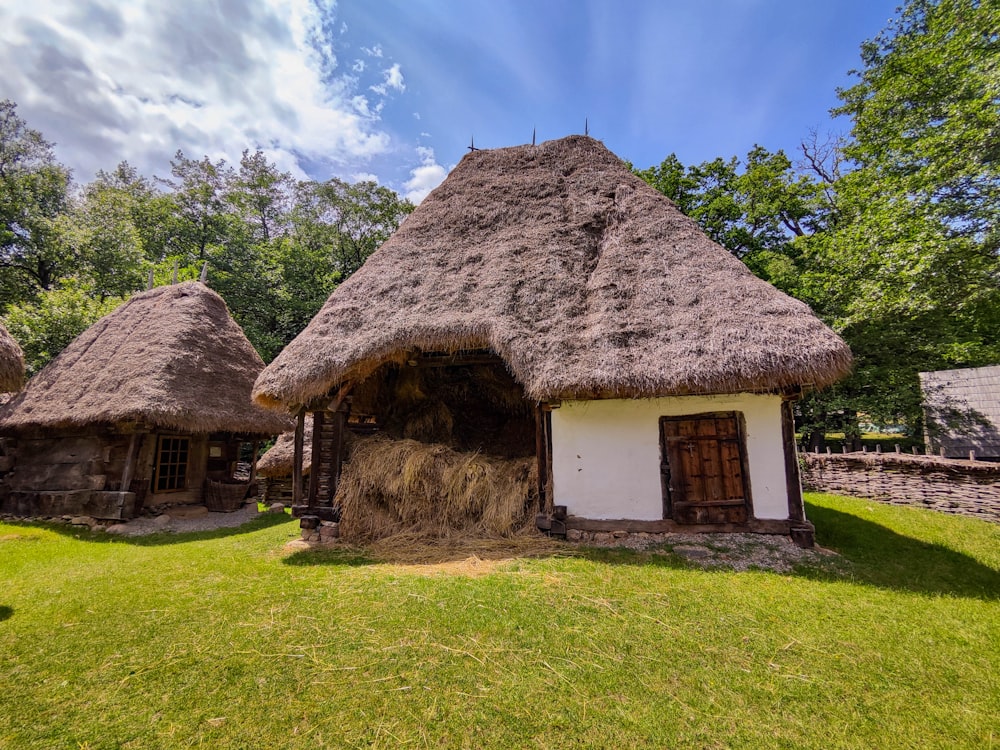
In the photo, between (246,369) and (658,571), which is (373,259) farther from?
(658,571)

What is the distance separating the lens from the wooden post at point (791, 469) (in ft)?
17.9

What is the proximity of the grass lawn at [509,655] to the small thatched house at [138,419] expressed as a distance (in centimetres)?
419

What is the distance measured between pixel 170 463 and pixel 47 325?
268 inches

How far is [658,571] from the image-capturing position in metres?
4.55

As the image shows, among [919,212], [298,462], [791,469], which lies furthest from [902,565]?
[919,212]

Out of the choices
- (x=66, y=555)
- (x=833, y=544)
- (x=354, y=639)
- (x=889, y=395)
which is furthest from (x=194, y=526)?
(x=889, y=395)

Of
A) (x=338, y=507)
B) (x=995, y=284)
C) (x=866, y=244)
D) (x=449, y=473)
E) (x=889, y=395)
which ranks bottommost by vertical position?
(x=338, y=507)

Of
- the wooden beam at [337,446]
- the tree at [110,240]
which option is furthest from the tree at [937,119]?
the tree at [110,240]

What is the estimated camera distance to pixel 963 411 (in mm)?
11469

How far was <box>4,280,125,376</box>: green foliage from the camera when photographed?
12.1 metres

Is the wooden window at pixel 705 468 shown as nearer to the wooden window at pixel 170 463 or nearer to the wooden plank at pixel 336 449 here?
the wooden plank at pixel 336 449

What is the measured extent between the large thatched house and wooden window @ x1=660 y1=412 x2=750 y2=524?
0.06 ft

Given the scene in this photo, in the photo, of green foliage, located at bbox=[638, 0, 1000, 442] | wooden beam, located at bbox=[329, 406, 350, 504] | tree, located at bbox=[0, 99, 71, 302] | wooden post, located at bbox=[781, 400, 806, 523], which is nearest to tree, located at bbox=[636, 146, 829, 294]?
green foliage, located at bbox=[638, 0, 1000, 442]

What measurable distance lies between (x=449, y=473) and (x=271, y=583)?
8.15 ft
